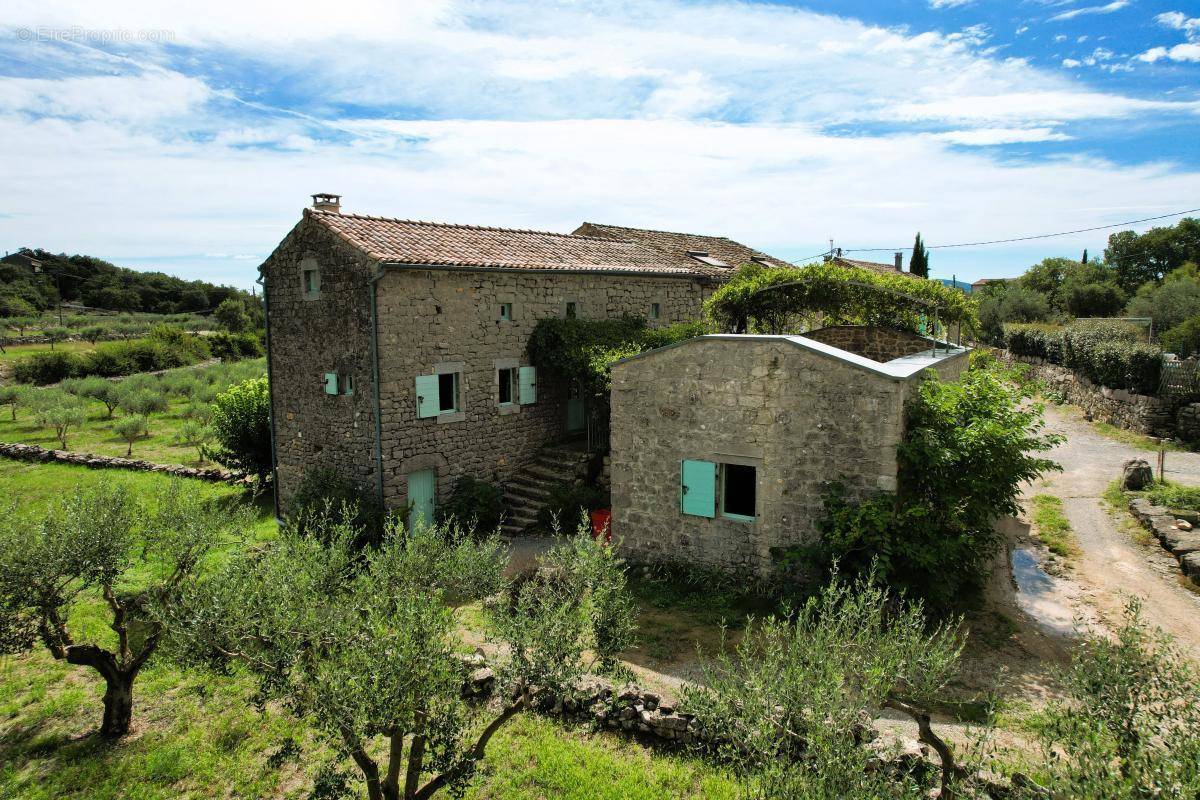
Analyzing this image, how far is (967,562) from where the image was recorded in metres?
10.6

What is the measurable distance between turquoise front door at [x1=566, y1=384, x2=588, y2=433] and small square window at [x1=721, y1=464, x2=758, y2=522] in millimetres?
7036

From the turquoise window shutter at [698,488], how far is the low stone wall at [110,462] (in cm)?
1390

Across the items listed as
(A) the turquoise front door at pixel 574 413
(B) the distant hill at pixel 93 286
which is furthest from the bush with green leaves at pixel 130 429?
(B) the distant hill at pixel 93 286

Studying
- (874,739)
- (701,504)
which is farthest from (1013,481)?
(874,739)

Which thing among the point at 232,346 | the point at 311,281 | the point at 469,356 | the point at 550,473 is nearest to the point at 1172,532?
the point at 550,473

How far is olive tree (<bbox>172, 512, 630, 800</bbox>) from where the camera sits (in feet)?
17.2

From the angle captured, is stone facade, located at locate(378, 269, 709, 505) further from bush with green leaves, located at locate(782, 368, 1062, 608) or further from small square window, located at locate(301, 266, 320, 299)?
bush with green leaves, located at locate(782, 368, 1062, 608)

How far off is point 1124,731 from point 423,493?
12.9 metres

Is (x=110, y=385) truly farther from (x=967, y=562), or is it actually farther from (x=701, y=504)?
(x=967, y=562)

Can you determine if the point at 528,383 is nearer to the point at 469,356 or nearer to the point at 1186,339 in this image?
the point at 469,356

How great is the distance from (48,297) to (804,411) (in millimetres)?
80631

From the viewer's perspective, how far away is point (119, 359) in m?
40.8

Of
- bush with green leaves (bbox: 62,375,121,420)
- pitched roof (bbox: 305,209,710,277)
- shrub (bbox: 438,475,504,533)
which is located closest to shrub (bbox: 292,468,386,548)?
shrub (bbox: 438,475,504,533)

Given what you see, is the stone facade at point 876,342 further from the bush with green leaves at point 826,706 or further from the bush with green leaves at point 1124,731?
the bush with green leaves at point 1124,731
